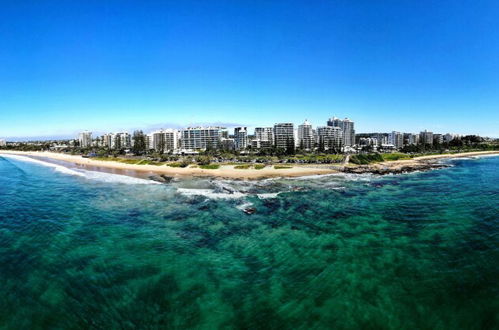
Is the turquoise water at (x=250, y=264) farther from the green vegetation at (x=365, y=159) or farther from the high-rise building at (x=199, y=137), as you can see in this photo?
the high-rise building at (x=199, y=137)

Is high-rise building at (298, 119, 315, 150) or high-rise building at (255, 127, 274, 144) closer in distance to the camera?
high-rise building at (298, 119, 315, 150)

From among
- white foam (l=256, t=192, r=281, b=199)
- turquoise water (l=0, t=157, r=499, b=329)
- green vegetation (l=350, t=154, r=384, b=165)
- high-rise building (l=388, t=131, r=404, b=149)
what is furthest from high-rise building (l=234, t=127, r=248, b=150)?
turquoise water (l=0, t=157, r=499, b=329)

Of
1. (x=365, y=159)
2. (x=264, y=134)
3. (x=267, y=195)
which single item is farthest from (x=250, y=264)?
(x=264, y=134)

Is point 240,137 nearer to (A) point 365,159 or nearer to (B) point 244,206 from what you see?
(A) point 365,159

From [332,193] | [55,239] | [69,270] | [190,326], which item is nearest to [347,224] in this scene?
[332,193]

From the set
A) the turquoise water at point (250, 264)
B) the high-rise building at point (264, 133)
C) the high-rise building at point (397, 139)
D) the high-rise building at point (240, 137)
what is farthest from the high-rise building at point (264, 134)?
the turquoise water at point (250, 264)

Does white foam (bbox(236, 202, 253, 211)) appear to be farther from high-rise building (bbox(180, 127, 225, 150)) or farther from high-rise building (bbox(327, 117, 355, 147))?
high-rise building (bbox(327, 117, 355, 147))

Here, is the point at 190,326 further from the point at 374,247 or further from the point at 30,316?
the point at 374,247

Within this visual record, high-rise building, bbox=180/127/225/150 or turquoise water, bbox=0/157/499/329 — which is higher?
high-rise building, bbox=180/127/225/150

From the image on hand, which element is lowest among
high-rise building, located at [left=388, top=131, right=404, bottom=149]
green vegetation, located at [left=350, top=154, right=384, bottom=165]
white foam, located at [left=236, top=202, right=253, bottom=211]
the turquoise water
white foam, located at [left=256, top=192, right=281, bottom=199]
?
the turquoise water
